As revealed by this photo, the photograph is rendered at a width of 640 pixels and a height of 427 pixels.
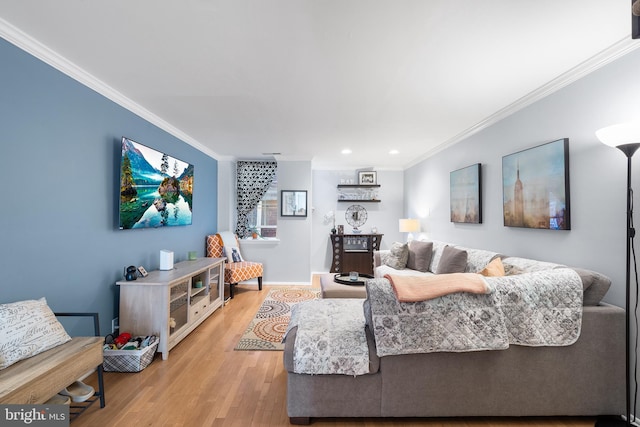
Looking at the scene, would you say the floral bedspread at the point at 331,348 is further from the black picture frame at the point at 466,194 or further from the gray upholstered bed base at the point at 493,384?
the black picture frame at the point at 466,194

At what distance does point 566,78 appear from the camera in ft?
7.63

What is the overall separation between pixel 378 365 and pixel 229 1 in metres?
2.27

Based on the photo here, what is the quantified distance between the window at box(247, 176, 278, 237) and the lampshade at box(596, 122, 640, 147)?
4847mm

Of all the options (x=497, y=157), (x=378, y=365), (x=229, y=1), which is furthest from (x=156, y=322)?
(x=497, y=157)

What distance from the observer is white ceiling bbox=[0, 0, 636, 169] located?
5.26ft

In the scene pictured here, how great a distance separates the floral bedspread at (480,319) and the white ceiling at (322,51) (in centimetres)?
159

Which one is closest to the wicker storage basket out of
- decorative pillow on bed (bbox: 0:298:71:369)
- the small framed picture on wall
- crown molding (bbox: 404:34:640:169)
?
decorative pillow on bed (bbox: 0:298:71:369)

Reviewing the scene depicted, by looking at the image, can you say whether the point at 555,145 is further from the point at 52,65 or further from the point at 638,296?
the point at 52,65

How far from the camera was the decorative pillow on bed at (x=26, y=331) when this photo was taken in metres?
1.55

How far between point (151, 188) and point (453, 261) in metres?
3.59

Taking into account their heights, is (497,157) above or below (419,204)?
above

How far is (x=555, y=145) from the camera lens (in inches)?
95.3

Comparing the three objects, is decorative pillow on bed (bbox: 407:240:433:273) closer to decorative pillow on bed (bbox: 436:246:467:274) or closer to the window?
decorative pillow on bed (bbox: 436:246:467:274)

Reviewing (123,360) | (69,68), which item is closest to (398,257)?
(123,360)
